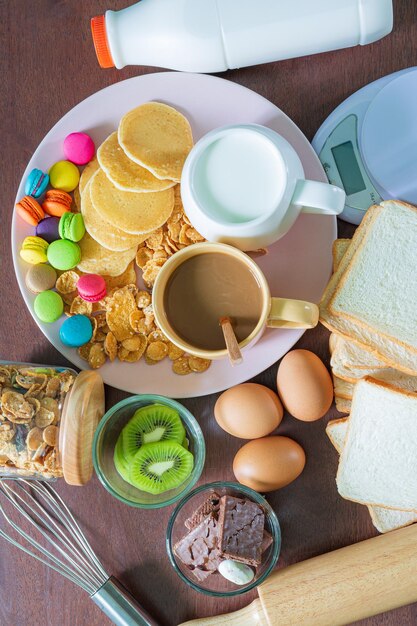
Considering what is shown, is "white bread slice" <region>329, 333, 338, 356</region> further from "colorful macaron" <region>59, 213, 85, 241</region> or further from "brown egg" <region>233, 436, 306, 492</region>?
"colorful macaron" <region>59, 213, 85, 241</region>

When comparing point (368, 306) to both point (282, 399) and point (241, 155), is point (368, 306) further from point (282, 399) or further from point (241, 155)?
point (241, 155)

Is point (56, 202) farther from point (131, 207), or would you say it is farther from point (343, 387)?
point (343, 387)

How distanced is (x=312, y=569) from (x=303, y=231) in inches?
20.4

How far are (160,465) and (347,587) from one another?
1.10ft

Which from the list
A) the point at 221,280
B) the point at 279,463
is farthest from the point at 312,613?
the point at 221,280

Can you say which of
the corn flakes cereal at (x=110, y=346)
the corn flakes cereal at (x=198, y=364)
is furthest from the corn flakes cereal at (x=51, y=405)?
the corn flakes cereal at (x=198, y=364)

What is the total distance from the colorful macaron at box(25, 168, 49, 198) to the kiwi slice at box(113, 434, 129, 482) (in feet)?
1.30

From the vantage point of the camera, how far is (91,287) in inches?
38.6

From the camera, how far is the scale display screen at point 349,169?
102 centimetres

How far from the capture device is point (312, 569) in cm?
100

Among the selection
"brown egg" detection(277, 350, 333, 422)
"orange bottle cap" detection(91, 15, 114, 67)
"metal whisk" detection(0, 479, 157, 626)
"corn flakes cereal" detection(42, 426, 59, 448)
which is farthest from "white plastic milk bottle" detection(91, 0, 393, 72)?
"metal whisk" detection(0, 479, 157, 626)

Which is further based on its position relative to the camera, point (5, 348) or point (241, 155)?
point (5, 348)

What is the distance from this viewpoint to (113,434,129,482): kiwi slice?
1.01 metres

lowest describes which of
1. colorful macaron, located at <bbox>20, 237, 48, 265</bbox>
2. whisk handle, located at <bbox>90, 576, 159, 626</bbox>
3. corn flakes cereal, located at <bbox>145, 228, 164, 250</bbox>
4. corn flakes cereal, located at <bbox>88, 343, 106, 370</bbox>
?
whisk handle, located at <bbox>90, 576, 159, 626</bbox>
